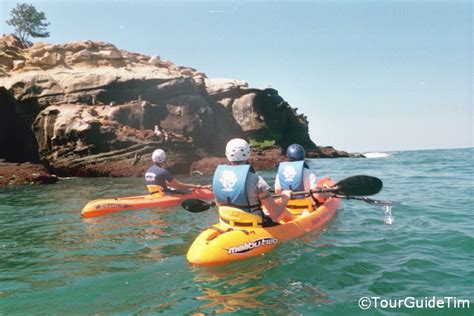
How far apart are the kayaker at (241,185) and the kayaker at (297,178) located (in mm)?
2102

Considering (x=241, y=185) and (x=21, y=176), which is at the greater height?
(x=241, y=185)

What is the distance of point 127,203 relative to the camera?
1239 centimetres

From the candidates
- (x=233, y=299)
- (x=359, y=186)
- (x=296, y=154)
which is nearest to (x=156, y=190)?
(x=296, y=154)

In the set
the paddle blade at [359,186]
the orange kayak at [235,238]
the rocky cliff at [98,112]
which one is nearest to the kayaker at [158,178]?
the orange kayak at [235,238]

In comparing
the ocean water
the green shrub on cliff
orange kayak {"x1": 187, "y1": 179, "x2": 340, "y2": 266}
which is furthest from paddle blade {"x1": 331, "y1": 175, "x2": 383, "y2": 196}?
the green shrub on cliff

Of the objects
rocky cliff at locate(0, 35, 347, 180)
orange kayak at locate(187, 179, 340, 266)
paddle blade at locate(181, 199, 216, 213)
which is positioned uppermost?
rocky cliff at locate(0, 35, 347, 180)

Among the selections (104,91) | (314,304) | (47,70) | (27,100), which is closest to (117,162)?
(104,91)

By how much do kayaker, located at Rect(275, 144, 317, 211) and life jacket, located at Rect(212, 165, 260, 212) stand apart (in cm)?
235

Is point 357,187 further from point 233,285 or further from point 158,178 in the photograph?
point 158,178

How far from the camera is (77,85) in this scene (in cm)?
3030

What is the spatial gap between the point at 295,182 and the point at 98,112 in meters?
24.2

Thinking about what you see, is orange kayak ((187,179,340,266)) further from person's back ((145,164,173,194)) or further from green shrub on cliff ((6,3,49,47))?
green shrub on cliff ((6,3,49,47))

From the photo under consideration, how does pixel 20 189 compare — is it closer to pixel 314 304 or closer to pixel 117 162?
pixel 117 162

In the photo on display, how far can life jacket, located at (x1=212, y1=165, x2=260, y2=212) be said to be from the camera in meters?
6.45
